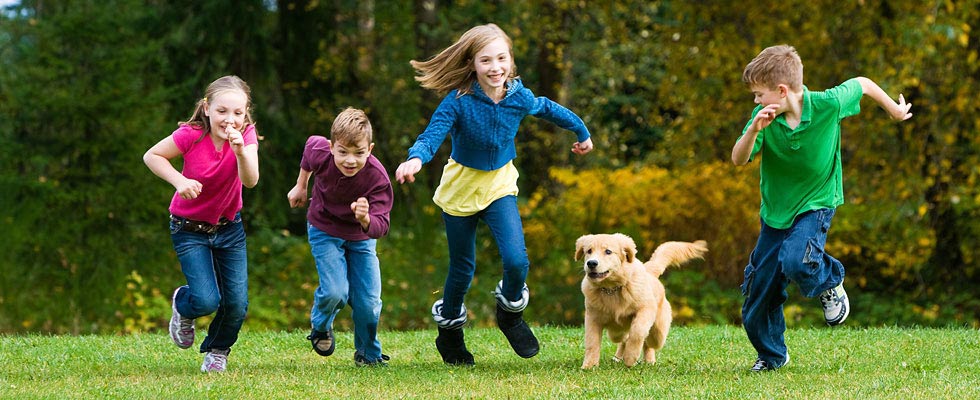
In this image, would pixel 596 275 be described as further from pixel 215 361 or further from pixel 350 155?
pixel 215 361

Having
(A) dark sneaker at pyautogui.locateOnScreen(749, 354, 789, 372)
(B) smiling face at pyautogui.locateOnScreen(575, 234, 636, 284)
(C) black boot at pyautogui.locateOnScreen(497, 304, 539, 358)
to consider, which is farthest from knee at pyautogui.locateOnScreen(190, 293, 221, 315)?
(A) dark sneaker at pyautogui.locateOnScreen(749, 354, 789, 372)

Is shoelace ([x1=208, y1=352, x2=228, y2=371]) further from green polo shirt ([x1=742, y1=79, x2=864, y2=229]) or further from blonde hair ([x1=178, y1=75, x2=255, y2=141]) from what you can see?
green polo shirt ([x1=742, y1=79, x2=864, y2=229])

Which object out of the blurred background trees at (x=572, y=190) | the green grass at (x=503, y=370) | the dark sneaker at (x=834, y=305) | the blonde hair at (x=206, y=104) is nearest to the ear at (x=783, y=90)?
the dark sneaker at (x=834, y=305)

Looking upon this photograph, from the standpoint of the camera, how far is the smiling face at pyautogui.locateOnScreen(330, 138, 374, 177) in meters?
6.60

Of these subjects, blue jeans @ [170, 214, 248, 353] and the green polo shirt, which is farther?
blue jeans @ [170, 214, 248, 353]

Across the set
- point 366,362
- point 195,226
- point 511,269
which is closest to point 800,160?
point 511,269

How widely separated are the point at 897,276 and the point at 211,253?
34.9 ft

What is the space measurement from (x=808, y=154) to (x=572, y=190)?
9.43 m

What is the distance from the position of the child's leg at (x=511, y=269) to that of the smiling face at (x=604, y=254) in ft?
1.27

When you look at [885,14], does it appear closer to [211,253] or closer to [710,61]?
[710,61]

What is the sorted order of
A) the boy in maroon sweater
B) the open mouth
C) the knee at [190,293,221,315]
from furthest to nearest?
the open mouth, the boy in maroon sweater, the knee at [190,293,221,315]

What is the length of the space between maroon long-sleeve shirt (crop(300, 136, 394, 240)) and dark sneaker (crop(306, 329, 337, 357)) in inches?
26.0

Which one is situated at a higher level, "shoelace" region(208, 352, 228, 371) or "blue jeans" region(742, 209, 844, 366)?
"blue jeans" region(742, 209, 844, 366)

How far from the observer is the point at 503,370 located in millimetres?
6859
